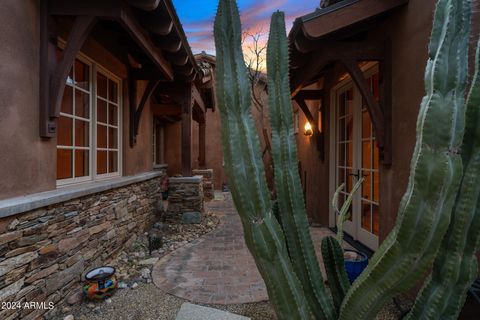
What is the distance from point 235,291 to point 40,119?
2224 mm

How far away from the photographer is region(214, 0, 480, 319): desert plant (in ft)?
3.40

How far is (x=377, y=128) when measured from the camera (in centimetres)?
271

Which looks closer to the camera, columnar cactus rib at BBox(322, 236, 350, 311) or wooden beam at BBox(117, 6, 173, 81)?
columnar cactus rib at BBox(322, 236, 350, 311)

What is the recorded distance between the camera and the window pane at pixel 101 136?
141 inches

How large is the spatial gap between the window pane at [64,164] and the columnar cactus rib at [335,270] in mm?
2539

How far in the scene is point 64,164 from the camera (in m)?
2.83

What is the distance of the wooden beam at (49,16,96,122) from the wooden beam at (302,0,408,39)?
2007mm

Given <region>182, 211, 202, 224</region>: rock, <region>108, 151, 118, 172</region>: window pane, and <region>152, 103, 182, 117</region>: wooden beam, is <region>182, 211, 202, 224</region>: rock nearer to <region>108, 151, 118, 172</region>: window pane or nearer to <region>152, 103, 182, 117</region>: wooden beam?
<region>108, 151, 118, 172</region>: window pane

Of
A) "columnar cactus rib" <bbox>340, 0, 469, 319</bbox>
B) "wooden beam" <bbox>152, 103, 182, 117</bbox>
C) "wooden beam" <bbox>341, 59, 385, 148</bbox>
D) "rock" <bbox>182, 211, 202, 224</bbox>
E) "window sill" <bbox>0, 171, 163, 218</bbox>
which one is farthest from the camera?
"wooden beam" <bbox>152, 103, 182, 117</bbox>

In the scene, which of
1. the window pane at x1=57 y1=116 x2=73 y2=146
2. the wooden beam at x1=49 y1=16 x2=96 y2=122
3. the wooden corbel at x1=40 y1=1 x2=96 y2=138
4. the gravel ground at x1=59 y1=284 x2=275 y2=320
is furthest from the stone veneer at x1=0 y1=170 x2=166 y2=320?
the wooden beam at x1=49 y1=16 x2=96 y2=122

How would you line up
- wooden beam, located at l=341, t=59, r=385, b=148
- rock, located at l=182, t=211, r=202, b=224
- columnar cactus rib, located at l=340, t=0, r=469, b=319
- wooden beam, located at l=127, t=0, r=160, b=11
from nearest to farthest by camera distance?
columnar cactus rib, located at l=340, t=0, r=469, b=319
wooden beam, located at l=127, t=0, r=160, b=11
wooden beam, located at l=341, t=59, r=385, b=148
rock, located at l=182, t=211, r=202, b=224

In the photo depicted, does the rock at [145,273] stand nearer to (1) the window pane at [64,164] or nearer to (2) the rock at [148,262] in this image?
(2) the rock at [148,262]

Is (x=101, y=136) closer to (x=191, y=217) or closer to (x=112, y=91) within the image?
(x=112, y=91)

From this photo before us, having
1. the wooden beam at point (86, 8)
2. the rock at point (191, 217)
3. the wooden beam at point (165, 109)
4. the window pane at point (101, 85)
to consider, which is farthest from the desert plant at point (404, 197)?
the wooden beam at point (165, 109)
